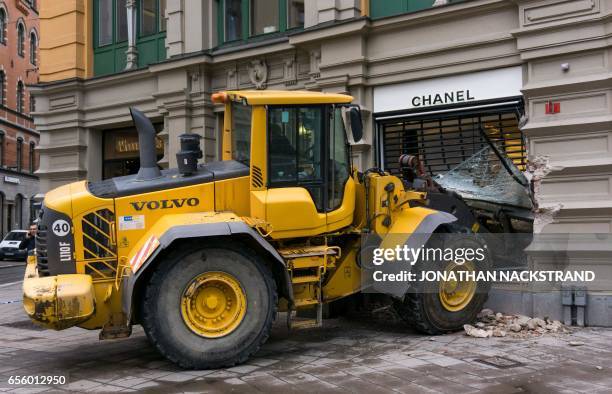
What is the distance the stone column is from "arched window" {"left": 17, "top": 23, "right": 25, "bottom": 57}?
35.6 meters

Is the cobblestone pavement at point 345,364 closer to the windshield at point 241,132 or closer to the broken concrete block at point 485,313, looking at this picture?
the broken concrete block at point 485,313

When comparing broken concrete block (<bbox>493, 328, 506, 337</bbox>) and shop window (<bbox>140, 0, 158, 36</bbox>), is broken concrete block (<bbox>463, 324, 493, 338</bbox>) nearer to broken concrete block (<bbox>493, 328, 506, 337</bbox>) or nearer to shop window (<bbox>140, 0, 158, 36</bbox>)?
broken concrete block (<bbox>493, 328, 506, 337</bbox>)

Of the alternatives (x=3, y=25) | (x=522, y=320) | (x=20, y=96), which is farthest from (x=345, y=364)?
(x=20, y=96)

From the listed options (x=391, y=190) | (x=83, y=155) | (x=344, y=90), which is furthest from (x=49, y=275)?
(x=83, y=155)

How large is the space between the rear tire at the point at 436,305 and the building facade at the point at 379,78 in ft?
3.10

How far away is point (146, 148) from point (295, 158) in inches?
65.4

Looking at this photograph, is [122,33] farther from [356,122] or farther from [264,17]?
[356,122]

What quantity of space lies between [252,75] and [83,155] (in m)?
5.23

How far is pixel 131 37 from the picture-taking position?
14258 mm

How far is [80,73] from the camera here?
14953 millimetres

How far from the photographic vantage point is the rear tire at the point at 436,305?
751 centimetres

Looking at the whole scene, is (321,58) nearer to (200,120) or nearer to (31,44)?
(200,120)

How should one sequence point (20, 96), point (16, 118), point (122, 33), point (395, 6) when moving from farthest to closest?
1. point (20, 96)
2. point (16, 118)
3. point (122, 33)
4. point (395, 6)

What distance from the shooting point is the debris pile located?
7.70 meters
